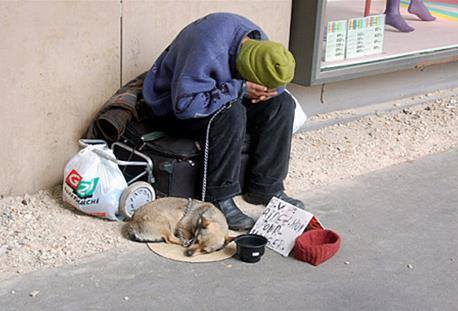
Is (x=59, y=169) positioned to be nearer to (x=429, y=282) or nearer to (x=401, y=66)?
(x=429, y=282)

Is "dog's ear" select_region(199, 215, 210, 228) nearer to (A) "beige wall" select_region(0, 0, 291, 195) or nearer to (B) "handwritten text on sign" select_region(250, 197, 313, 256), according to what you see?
(B) "handwritten text on sign" select_region(250, 197, 313, 256)

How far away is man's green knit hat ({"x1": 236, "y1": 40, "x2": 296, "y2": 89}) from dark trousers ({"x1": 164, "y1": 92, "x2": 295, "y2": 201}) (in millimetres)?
219

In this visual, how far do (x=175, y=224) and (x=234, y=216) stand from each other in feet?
1.27

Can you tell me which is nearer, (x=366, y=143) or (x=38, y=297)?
(x=38, y=297)

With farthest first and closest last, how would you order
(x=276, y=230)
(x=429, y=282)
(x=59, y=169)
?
(x=59, y=169), (x=276, y=230), (x=429, y=282)

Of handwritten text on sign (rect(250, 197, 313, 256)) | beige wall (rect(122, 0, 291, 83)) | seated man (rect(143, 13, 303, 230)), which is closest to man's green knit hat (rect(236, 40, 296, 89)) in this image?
seated man (rect(143, 13, 303, 230))

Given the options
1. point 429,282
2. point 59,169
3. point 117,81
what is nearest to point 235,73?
point 117,81

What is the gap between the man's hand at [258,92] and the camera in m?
4.29

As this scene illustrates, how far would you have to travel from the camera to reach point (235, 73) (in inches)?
167

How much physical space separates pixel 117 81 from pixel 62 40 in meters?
0.46

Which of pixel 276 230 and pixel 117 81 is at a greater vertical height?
pixel 117 81

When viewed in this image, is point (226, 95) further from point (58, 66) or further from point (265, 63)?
point (58, 66)

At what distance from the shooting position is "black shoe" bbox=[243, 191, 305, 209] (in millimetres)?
4504

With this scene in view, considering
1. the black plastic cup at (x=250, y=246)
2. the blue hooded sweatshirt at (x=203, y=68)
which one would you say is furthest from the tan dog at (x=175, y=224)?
the blue hooded sweatshirt at (x=203, y=68)
